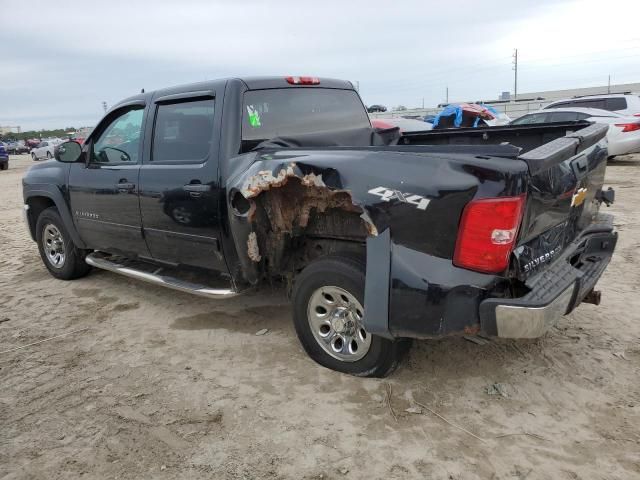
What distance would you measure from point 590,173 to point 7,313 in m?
5.05

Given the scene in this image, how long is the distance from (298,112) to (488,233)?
2109mm

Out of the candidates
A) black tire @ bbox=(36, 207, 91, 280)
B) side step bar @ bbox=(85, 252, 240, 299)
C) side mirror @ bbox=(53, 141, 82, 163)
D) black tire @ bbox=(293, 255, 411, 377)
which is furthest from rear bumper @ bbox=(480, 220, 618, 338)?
black tire @ bbox=(36, 207, 91, 280)

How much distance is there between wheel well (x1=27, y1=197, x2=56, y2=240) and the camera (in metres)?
5.63

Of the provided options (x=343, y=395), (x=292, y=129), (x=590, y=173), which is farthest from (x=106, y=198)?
(x=590, y=173)

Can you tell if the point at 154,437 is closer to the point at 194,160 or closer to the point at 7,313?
the point at 194,160

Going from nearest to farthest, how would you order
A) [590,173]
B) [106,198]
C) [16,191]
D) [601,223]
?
[590,173], [601,223], [106,198], [16,191]

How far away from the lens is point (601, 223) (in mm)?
3734

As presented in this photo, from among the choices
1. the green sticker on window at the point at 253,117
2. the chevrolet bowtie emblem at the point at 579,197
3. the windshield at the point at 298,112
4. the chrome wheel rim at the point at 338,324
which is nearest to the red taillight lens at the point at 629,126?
the windshield at the point at 298,112

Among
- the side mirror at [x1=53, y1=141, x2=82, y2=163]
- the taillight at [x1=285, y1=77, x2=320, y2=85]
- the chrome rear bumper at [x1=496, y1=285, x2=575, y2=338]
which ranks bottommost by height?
the chrome rear bumper at [x1=496, y1=285, x2=575, y2=338]

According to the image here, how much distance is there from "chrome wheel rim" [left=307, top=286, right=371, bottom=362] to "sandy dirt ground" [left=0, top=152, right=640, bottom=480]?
0.18m

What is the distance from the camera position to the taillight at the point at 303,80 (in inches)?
163

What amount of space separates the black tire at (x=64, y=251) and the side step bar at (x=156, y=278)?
0.63 ft

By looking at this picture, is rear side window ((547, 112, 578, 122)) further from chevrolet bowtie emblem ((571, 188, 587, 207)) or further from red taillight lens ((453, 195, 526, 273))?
red taillight lens ((453, 195, 526, 273))

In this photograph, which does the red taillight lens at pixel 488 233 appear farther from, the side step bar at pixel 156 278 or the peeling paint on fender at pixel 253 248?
the side step bar at pixel 156 278
